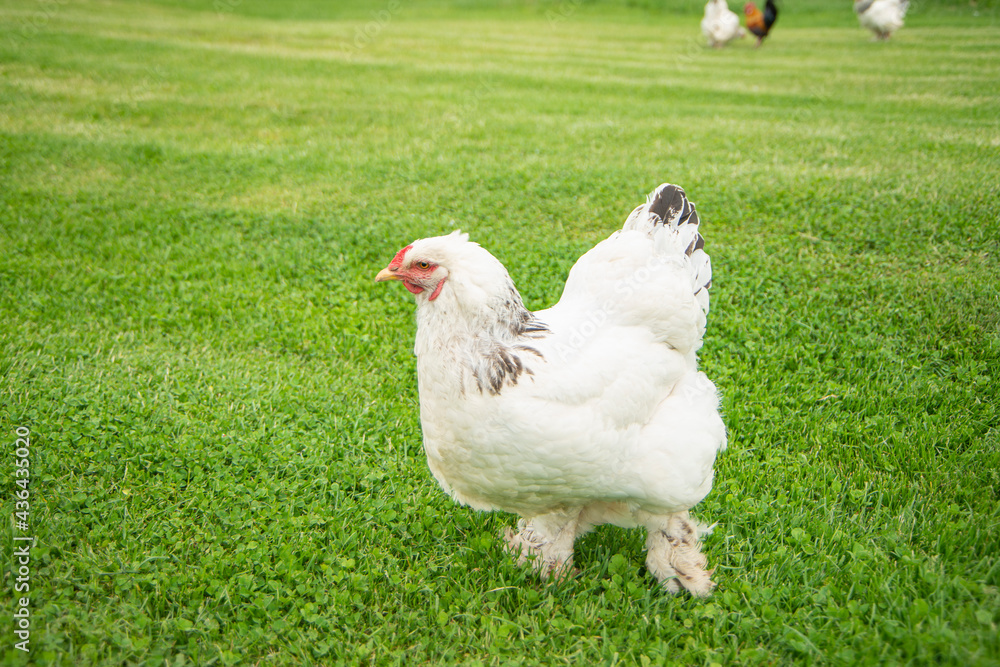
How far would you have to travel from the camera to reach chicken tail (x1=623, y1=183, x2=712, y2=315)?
10.9 feet

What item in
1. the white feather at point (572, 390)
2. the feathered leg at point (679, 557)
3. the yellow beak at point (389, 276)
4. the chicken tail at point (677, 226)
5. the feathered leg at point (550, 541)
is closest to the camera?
the white feather at point (572, 390)

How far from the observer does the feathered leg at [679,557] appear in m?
3.03

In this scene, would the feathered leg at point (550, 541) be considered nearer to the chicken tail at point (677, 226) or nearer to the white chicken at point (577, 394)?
the white chicken at point (577, 394)

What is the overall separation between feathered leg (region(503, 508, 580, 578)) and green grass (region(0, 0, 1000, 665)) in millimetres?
103

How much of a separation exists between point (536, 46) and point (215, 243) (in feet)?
48.3

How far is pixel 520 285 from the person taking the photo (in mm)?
5602

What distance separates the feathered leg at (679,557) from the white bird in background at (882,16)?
68.3 ft

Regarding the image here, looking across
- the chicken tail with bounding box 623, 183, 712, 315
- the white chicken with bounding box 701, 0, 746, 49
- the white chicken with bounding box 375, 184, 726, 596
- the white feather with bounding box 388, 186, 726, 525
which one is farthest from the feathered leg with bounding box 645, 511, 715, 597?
the white chicken with bounding box 701, 0, 746, 49

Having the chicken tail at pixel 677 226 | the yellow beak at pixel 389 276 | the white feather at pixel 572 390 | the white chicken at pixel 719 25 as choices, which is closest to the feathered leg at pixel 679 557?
the white feather at pixel 572 390

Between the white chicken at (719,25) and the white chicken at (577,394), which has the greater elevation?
the white chicken at (719,25)

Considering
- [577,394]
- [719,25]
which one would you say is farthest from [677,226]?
[719,25]

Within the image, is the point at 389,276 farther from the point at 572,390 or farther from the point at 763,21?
the point at 763,21

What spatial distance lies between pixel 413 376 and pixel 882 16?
2023cm

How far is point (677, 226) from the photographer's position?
→ 11.1 ft
